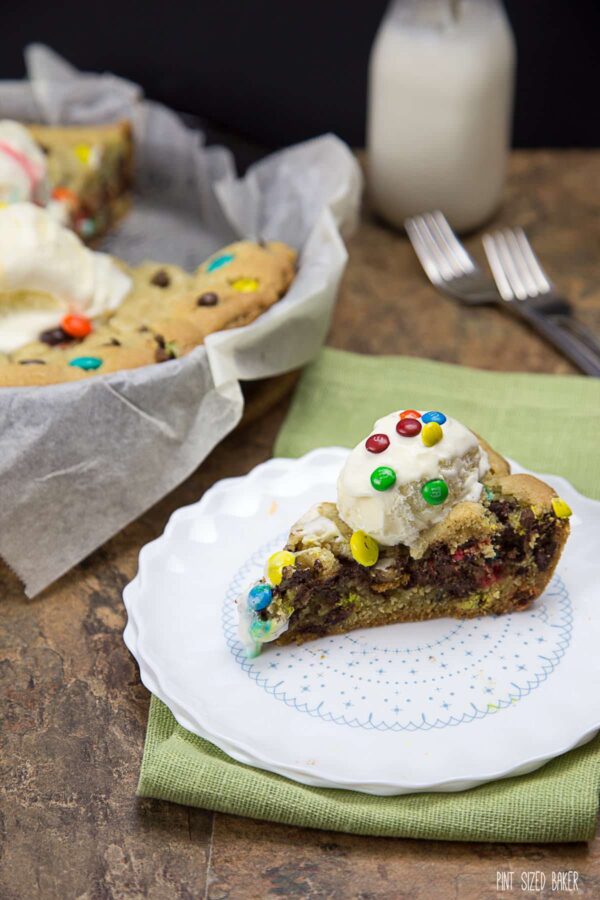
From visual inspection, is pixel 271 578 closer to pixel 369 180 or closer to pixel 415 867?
pixel 415 867

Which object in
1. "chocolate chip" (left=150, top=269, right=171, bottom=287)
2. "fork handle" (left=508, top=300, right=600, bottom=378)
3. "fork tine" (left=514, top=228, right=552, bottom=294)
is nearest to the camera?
"fork handle" (left=508, top=300, right=600, bottom=378)

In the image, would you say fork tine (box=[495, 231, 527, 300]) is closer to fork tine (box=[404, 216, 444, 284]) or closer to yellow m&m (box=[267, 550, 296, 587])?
fork tine (box=[404, 216, 444, 284])

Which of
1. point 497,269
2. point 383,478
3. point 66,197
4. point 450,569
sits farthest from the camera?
point 66,197

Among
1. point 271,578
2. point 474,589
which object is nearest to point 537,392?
point 474,589

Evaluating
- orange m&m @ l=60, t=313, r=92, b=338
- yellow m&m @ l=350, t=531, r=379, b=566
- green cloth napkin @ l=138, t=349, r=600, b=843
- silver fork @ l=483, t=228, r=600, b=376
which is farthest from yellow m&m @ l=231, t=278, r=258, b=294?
green cloth napkin @ l=138, t=349, r=600, b=843

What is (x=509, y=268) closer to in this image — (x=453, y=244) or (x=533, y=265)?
(x=533, y=265)

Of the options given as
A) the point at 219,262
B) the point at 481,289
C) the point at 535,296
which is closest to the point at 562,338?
the point at 535,296

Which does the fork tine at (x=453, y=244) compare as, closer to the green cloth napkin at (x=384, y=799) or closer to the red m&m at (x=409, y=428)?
the red m&m at (x=409, y=428)
